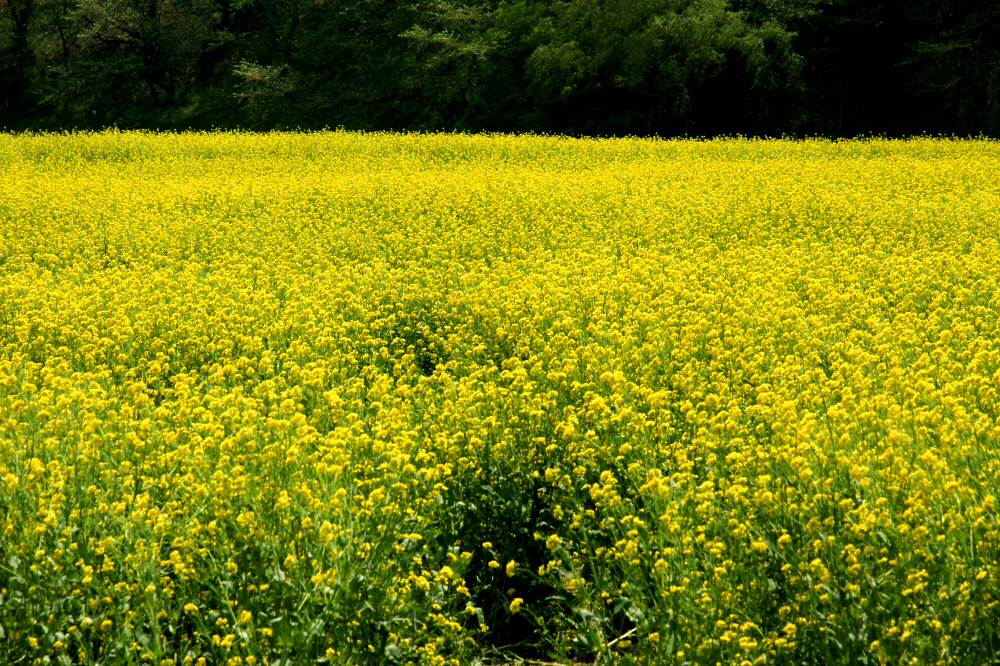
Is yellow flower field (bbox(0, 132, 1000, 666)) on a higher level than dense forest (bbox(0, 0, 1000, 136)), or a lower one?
lower

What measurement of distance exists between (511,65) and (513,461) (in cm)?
2944

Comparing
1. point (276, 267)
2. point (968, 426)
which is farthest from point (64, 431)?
point (276, 267)

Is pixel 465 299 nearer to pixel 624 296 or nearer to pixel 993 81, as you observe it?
pixel 624 296

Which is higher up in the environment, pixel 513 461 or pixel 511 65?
pixel 511 65

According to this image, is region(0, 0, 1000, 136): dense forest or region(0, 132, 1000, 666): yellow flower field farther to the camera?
region(0, 0, 1000, 136): dense forest

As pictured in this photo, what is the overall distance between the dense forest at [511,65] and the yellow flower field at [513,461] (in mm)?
20274

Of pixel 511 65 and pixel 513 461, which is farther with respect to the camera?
pixel 511 65

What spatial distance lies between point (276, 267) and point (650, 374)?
4.49 meters

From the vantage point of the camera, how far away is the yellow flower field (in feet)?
9.67

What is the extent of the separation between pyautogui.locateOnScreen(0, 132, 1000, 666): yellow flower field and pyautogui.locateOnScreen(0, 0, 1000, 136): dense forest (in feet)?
66.5

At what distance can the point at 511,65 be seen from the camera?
104 ft

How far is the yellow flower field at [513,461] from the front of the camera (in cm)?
295

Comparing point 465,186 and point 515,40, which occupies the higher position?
point 515,40

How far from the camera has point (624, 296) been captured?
262 inches
